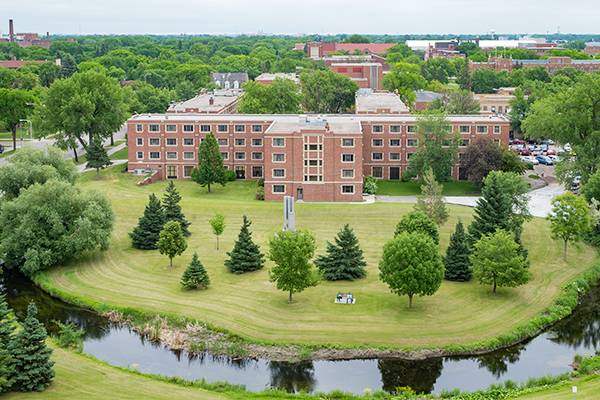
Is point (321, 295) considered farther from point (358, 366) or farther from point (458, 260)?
point (458, 260)

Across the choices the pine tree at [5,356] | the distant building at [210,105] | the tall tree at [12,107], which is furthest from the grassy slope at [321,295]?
the tall tree at [12,107]

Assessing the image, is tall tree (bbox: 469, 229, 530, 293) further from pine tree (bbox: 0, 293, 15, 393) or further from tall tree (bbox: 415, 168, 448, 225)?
pine tree (bbox: 0, 293, 15, 393)

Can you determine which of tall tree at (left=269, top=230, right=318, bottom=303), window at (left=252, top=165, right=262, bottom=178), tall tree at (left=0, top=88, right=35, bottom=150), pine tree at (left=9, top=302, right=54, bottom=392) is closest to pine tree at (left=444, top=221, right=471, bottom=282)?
tall tree at (left=269, top=230, right=318, bottom=303)

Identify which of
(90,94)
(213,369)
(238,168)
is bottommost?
(213,369)

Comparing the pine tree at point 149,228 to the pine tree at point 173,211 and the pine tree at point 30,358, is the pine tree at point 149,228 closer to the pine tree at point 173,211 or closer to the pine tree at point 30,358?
the pine tree at point 173,211

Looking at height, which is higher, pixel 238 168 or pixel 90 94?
pixel 90 94

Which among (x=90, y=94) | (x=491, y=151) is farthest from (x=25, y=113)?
(x=491, y=151)

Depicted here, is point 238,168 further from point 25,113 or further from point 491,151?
point 25,113
